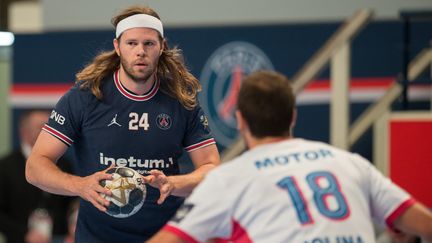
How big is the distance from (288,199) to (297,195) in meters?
0.04

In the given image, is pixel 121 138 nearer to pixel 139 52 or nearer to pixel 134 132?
pixel 134 132

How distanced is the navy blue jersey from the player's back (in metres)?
1.63

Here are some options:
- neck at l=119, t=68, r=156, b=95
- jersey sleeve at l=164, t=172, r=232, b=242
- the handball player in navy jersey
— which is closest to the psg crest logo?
the handball player in navy jersey

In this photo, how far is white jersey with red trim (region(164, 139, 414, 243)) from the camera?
4207mm

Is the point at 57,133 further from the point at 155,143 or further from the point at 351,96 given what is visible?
the point at 351,96

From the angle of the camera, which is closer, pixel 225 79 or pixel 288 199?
pixel 288 199

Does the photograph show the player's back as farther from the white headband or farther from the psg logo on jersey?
the white headband

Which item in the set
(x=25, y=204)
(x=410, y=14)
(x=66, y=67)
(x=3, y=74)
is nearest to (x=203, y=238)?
(x=410, y=14)

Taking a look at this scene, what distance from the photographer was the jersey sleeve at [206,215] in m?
4.27

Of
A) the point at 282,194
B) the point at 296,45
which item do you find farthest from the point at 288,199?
the point at 296,45

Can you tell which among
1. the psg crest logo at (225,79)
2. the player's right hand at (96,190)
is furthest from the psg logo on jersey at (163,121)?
the psg crest logo at (225,79)

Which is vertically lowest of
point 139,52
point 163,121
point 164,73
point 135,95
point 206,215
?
point 206,215

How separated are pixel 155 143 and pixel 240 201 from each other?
1740mm

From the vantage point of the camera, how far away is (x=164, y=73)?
615 centimetres
